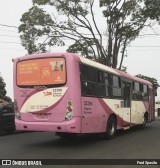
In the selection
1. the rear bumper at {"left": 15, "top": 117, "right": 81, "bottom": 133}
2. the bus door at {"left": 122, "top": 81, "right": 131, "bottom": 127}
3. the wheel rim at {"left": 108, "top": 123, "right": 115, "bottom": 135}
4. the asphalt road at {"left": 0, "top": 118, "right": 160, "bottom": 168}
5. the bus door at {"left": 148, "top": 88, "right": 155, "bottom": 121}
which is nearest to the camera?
the asphalt road at {"left": 0, "top": 118, "right": 160, "bottom": 168}

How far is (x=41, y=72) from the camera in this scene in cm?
1376

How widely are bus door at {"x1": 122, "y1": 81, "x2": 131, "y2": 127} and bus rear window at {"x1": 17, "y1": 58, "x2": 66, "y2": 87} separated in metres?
5.40

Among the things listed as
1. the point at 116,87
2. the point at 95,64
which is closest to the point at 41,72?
the point at 95,64

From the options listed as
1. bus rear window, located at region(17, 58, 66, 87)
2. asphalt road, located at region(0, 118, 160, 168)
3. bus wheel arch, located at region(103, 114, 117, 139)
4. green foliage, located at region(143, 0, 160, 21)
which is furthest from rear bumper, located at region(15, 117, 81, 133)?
green foliage, located at region(143, 0, 160, 21)

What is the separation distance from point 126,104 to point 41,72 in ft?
19.7

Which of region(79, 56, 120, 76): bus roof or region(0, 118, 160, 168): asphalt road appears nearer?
region(0, 118, 160, 168): asphalt road

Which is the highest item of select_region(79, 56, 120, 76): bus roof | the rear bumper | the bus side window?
select_region(79, 56, 120, 76): bus roof

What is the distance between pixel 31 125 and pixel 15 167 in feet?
12.6

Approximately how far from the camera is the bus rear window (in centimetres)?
1345

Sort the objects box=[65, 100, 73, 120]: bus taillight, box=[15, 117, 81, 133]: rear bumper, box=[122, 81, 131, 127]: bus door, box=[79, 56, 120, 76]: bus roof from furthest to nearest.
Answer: box=[122, 81, 131, 127]: bus door, box=[79, 56, 120, 76]: bus roof, box=[65, 100, 73, 120]: bus taillight, box=[15, 117, 81, 133]: rear bumper

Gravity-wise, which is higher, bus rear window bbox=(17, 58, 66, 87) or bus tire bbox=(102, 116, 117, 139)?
bus rear window bbox=(17, 58, 66, 87)

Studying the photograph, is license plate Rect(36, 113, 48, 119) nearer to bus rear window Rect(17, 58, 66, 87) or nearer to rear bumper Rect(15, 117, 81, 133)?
rear bumper Rect(15, 117, 81, 133)

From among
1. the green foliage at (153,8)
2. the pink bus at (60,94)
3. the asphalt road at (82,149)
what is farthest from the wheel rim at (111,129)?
the green foliage at (153,8)

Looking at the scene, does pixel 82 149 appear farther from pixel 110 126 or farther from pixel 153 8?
pixel 153 8
